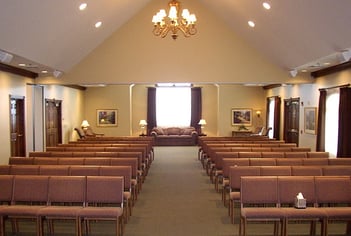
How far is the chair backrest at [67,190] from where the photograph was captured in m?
5.13

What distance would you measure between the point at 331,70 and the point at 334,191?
6.35 m

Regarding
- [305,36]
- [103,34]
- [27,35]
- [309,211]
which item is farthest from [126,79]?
[309,211]

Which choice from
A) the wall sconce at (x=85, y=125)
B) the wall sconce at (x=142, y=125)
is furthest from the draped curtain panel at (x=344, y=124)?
the wall sconce at (x=85, y=125)

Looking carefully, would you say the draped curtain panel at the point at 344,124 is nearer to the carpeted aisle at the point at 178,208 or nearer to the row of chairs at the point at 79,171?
the carpeted aisle at the point at 178,208

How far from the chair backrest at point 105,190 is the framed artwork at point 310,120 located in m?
→ 8.46

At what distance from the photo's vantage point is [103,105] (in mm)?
19234

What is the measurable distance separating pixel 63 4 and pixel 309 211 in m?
5.69

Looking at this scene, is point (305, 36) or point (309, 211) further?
point (305, 36)

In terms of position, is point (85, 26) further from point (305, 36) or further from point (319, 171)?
point (319, 171)

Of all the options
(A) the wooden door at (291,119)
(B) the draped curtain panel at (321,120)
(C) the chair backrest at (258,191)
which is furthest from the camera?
(A) the wooden door at (291,119)

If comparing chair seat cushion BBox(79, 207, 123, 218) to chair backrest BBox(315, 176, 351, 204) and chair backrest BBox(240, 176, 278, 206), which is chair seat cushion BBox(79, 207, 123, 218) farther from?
chair backrest BBox(315, 176, 351, 204)

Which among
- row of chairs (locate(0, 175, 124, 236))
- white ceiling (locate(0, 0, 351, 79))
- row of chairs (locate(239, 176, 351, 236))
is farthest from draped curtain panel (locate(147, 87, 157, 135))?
row of chairs (locate(239, 176, 351, 236))

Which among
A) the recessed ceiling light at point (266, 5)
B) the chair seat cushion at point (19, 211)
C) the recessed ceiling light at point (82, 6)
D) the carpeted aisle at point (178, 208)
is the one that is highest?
the recessed ceiling light at point (266, 5)

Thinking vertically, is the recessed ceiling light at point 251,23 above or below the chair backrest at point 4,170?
above
